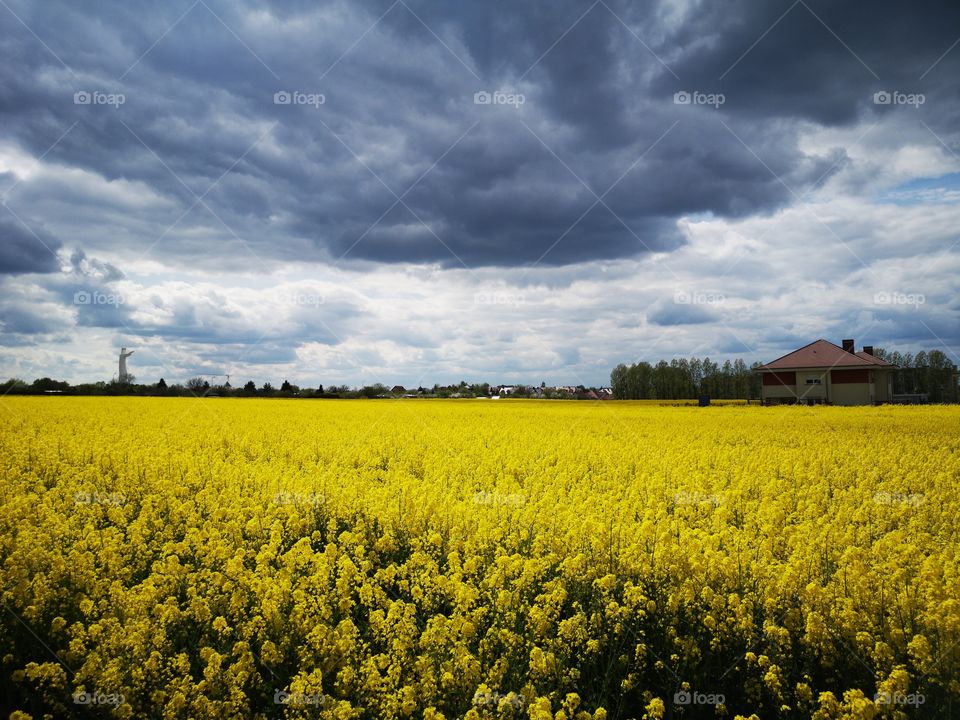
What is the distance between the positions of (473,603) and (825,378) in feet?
175

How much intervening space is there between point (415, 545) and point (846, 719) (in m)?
4.91

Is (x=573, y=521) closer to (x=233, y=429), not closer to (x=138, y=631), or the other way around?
(x=138, y=631)

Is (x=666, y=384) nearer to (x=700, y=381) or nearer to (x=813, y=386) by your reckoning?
(x=700, y=381)

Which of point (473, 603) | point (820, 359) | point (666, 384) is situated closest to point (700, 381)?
point (666, 384)

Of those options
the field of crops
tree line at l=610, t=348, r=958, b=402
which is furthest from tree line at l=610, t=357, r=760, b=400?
the field of crops

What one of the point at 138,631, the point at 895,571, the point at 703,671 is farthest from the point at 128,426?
the point at 895,571

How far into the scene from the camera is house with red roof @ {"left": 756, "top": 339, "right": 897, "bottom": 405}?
48438 mm

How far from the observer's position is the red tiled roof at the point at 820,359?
1962 inches

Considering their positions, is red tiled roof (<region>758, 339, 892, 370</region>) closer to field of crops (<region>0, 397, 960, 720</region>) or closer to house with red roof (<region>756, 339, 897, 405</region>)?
house with red roof (<region>756, 339, 897, 405</region>)

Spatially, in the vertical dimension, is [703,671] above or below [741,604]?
below

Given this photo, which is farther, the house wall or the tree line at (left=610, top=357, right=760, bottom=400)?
the tree line at (left=610, top=357, right=760, bottom=400)

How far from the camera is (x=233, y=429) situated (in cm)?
1984

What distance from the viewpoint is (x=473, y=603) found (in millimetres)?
5742

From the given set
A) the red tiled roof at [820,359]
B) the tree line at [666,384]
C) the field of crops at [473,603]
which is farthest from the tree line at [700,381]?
the field of crops at [473,603]
